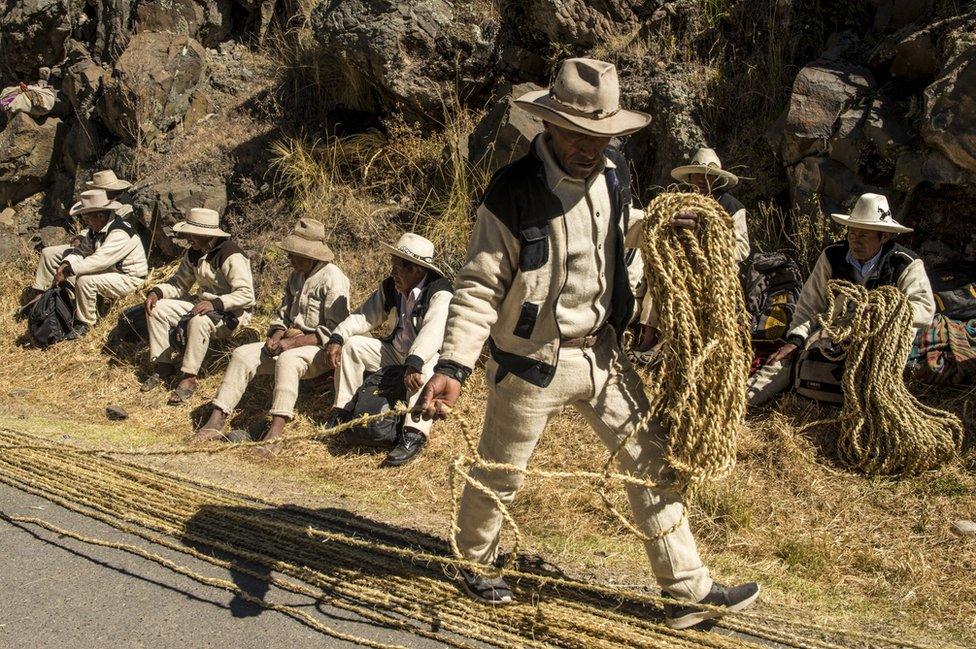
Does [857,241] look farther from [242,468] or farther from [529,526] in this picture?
[242,468]

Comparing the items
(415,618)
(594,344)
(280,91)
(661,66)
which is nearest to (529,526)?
(415,618)

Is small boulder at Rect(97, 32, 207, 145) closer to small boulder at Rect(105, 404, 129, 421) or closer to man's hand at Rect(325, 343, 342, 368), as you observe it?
small boulder at Rect(105, 404, 129, 421)

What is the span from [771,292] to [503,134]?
3134mm

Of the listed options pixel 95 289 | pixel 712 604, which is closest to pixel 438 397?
pixel 712 604

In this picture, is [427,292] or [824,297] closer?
[824,297]

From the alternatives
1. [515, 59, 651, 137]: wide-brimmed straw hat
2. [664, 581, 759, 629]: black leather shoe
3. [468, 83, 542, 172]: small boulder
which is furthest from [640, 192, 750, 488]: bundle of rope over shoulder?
[468, 83, 542, 172]: small boulder

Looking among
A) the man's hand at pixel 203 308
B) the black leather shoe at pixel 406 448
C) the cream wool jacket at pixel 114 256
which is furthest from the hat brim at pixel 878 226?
the cream wool jacket at pixel 114 256

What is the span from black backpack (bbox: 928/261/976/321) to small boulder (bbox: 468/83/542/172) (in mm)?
3651

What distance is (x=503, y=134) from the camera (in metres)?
8.48

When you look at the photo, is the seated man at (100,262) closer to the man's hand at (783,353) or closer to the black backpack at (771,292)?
the black backpack at (771,292)

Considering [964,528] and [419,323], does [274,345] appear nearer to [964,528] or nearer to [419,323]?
[419,323]

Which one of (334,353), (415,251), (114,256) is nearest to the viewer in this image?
(415,251)

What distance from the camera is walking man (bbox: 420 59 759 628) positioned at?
3.47 meters

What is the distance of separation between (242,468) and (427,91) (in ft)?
16.7
